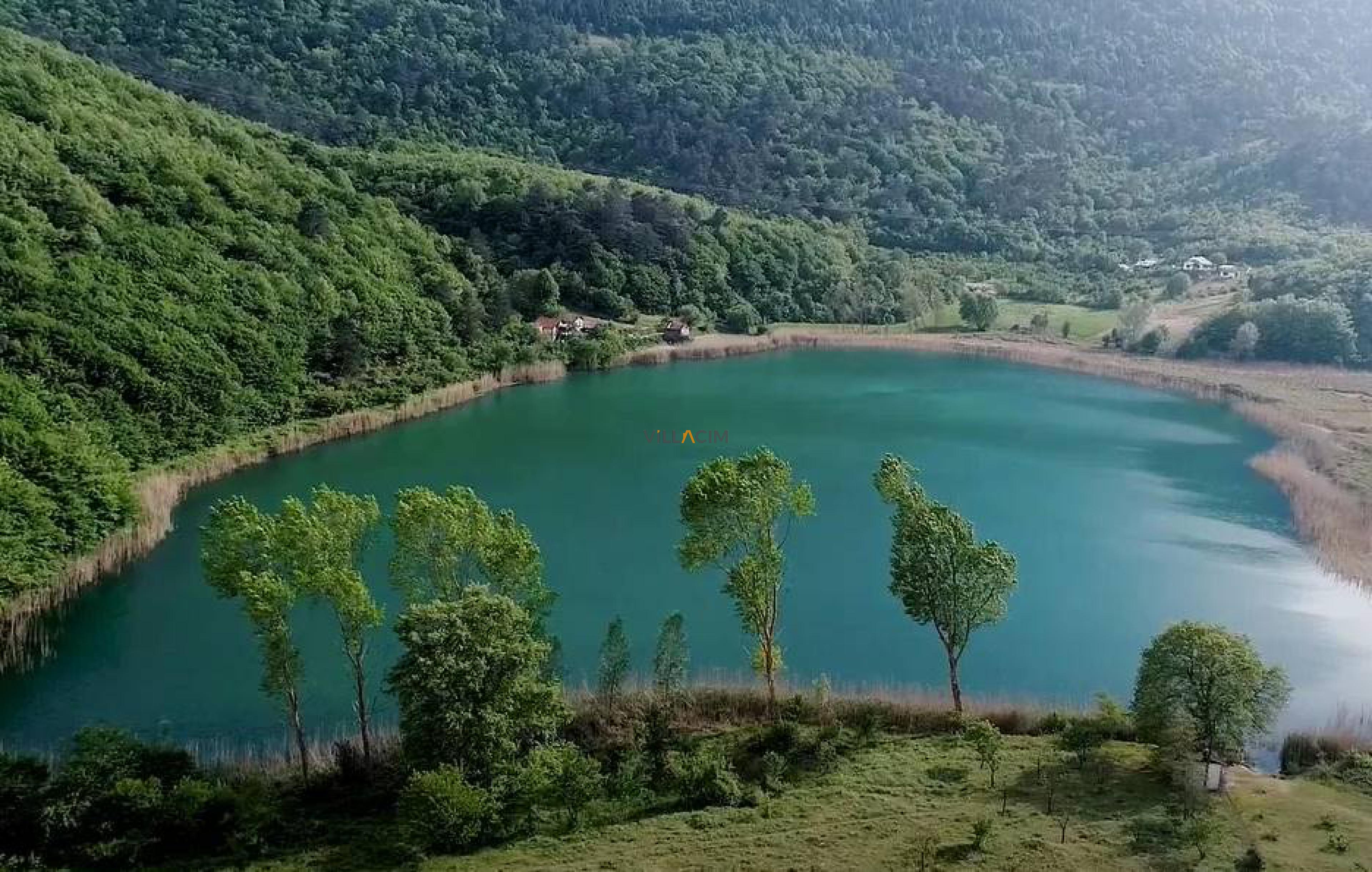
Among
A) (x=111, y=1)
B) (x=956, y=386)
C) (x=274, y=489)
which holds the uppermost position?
(x=111, y=1)

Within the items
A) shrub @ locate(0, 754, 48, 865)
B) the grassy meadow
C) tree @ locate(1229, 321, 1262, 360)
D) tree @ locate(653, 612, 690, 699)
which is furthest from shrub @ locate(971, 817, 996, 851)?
tree @ locate(1229, 321, 1262, 360)

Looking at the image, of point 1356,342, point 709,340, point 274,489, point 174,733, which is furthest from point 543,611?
point 1356,342

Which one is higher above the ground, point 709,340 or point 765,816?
point 709,340

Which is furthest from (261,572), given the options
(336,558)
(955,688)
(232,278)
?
(232,278)

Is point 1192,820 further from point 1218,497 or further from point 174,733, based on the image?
point 1218,497

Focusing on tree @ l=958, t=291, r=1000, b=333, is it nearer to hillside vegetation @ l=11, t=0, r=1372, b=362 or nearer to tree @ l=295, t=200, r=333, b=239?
hillside vegetation @ l=11, t=0, r=1372, b=362

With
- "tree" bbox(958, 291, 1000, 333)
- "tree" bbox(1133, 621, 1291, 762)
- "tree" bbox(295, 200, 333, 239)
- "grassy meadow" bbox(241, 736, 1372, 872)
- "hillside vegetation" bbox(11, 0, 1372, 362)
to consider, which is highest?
"hillside vegetation" bbox(11, 0, 1372, 362)

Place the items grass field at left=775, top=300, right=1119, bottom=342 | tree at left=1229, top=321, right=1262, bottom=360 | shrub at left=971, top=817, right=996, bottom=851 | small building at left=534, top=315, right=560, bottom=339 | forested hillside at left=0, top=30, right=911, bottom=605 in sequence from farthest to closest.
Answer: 1. grass field at left=775, top=300, right=1119, bottom=342
2. tree at left=1229, top=321, right=1262, bottom=360
3. small building at left=534, top=315, right=560, bottom=339
4. forested hillside at left=0, top=30, right=911, bottom=605
5. shrub at left=971, top=817, right=996, bottom=851
